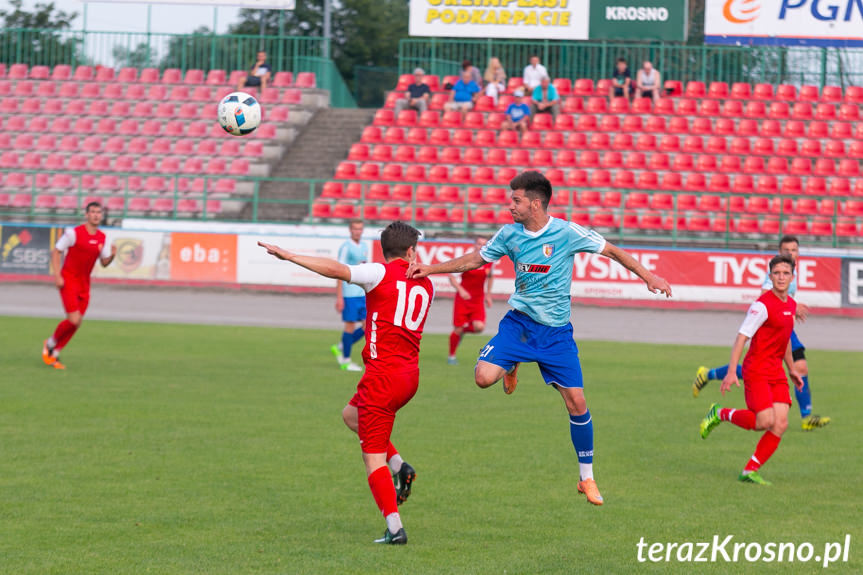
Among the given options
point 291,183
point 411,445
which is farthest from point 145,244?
point 411,445

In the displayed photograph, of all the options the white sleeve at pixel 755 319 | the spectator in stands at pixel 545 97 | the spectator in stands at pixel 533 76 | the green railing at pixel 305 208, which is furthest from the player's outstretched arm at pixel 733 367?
the spectator in stands at pixel 533 76

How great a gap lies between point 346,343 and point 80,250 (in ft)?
13.3

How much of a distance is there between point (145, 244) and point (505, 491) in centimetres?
2168

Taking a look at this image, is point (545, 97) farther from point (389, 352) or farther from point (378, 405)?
point (378, 405)

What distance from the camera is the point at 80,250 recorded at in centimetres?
1574

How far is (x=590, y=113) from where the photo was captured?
114 feet

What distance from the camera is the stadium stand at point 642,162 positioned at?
30.0m

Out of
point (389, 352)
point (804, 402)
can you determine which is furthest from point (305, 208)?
point (389, 352)

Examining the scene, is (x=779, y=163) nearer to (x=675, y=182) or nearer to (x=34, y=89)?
(x=675, y=182)

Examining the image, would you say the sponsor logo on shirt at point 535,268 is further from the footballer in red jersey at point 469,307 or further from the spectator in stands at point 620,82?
the spectator in stands at point 620,82

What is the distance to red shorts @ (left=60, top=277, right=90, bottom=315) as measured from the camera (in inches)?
621

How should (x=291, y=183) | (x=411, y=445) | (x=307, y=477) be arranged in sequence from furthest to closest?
1. (x=291, y=183)
2. (x=411, y=445)
3. (x=307, y=477)

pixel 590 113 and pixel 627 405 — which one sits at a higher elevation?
pixel 590 113

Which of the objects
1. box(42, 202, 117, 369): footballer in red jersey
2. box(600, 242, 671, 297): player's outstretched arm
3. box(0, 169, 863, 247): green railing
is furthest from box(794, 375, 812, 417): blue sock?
box(0, 169, 863, 247): green railing
